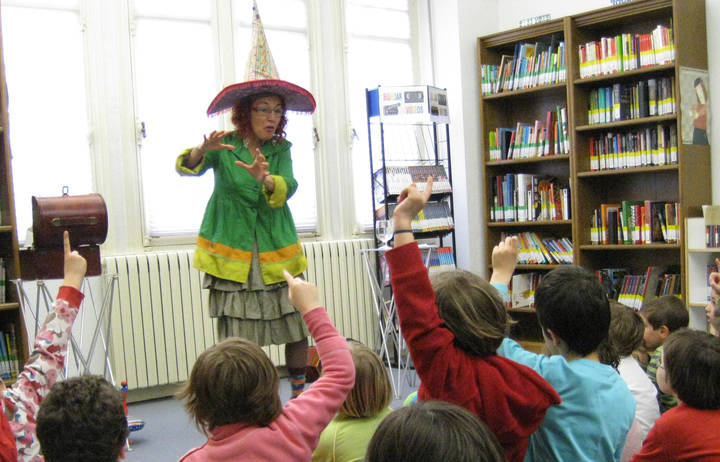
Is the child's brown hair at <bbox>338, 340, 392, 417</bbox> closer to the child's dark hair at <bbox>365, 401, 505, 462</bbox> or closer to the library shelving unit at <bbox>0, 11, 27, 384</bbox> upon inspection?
the child's dark hair at <bbox>365, 401, 505, 462</bbox>

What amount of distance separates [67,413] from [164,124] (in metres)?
3.56

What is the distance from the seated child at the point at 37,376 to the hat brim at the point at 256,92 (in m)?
Result: 1.52

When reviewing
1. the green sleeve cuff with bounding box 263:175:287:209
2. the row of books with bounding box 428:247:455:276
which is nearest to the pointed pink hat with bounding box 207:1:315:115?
the green sleeve cuff with bounding box 263:175:287:209

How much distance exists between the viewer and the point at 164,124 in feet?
14.7

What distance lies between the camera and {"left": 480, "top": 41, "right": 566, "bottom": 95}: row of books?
485 centimetres

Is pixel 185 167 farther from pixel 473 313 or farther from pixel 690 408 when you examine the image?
pixel 690 408

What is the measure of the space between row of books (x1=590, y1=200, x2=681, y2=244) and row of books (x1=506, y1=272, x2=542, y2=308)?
537mm

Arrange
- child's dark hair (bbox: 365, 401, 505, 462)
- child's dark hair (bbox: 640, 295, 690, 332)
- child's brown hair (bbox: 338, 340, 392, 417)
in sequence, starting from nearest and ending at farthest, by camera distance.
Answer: child's dark hair (bbox: 365, 401, 505, 462) < child's brown hair (bbox: 338, 340, 392, 417) < child's dark hair (bbox: 640, 295, 690, 332)

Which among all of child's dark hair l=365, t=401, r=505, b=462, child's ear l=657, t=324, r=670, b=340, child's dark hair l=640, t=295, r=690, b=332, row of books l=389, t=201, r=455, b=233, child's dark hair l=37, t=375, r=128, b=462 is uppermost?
row of books l=389, t=201, r=455, b=233

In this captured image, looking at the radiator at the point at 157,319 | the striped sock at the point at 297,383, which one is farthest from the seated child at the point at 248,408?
the radiator at the point at 157,319

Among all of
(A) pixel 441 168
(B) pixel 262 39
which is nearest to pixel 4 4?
(B) pixel 262 39

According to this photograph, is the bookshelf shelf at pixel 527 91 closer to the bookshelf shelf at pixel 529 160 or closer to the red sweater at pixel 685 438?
the bookshelf shelf at pixel 529 160

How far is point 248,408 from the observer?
1.30 meters

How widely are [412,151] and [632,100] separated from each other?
63.7 inches
